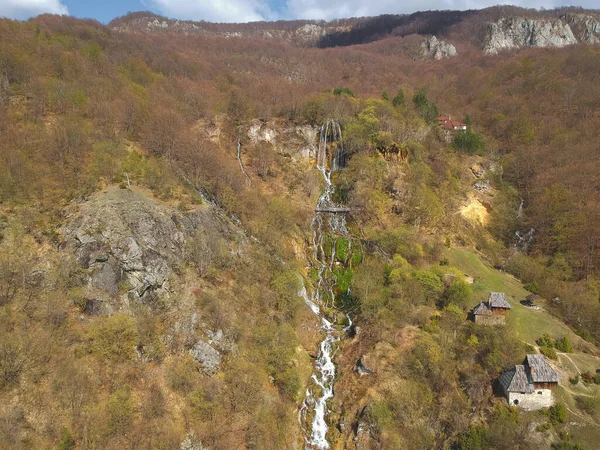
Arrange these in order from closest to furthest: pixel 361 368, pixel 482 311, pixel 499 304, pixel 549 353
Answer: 1. pixel 549 353
2. pixel 361 368
3. pixel 499 304
4. pixel 482 311

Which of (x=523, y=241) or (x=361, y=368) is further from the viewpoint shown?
(x=523, y=241)

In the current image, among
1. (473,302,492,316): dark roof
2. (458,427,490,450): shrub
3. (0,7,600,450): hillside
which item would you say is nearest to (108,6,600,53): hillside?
(0,7,600,450): hillside

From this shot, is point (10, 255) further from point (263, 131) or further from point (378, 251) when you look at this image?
point (263, 131)

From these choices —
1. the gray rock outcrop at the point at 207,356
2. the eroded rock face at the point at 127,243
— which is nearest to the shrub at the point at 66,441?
the eroded rock face at the point at 127,243

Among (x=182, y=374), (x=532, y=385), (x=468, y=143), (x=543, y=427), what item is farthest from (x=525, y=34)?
(x=182, y=374)

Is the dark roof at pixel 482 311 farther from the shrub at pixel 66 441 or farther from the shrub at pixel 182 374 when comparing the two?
the shrub at pixel 66 441

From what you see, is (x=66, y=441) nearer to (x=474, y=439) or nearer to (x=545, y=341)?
(x=474, y=439)
